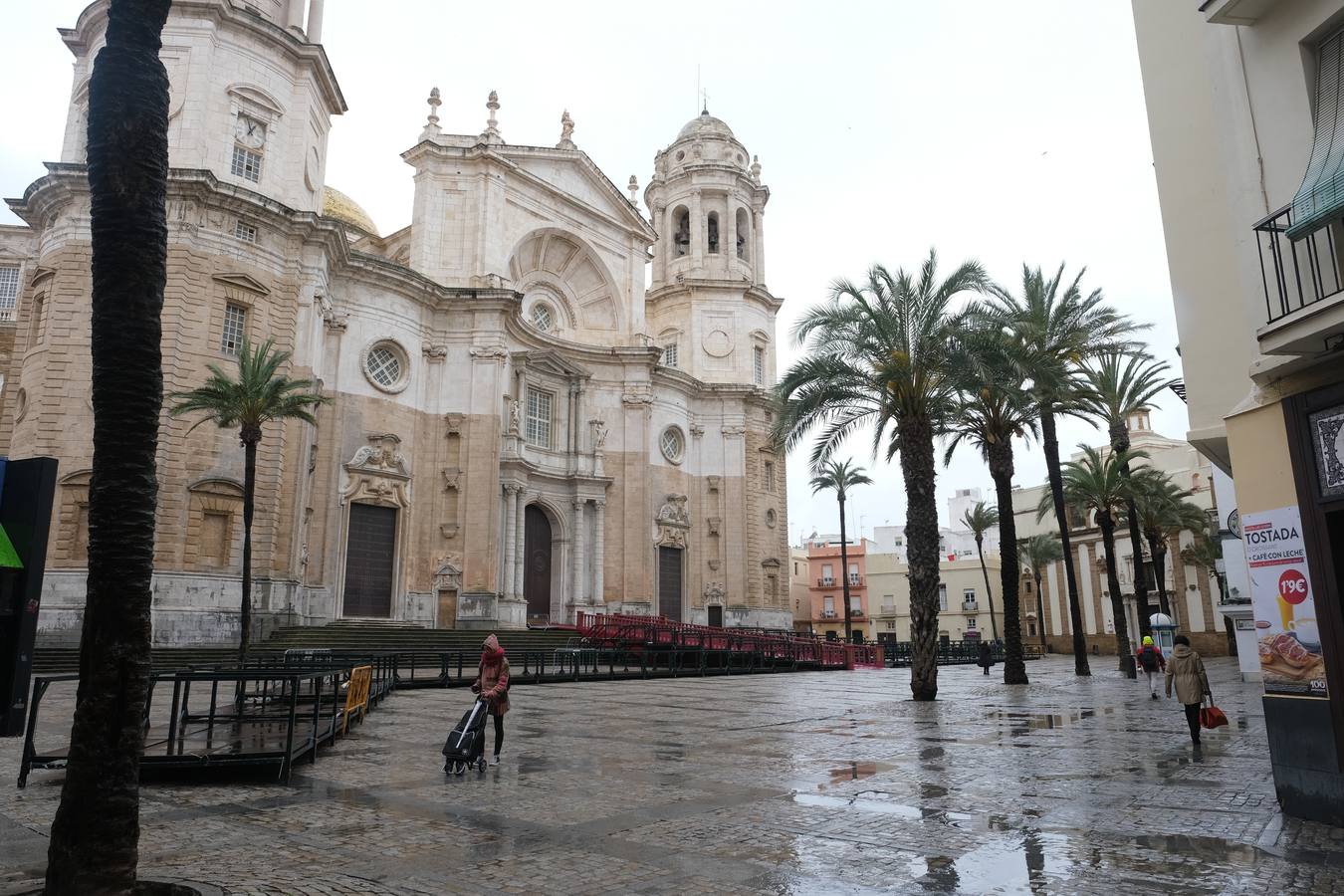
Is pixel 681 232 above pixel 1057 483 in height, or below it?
above

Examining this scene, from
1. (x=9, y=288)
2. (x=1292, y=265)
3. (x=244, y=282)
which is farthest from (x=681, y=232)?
(x=1292, y=265)

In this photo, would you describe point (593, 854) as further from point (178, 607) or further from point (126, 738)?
point (178, 607)

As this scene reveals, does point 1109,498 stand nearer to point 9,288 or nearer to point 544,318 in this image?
point 544,318

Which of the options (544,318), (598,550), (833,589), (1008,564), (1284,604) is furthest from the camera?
(833,589)

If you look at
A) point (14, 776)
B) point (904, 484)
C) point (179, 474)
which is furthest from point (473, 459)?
point (14, 776)

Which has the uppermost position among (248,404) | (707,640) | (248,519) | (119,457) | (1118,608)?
(248,404)

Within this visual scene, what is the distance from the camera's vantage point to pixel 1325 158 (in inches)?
296

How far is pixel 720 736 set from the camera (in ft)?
40.2

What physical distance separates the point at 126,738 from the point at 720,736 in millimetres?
8285

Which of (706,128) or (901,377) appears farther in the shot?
(706,128)

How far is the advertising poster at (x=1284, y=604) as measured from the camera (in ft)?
23.7

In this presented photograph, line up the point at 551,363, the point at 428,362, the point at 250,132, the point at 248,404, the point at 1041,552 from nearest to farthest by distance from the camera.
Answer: the point at 248,404, the point at 250,132, the point at 428,362, the point at 551,363, the point at 1041,552

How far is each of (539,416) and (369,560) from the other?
10.7m

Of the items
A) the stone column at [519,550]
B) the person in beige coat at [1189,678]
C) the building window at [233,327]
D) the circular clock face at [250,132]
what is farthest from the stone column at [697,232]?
the person in beige coat at [1189,678]
